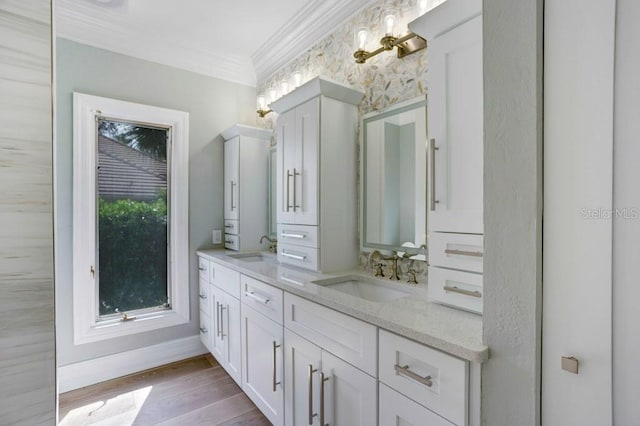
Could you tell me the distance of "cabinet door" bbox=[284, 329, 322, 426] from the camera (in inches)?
52.7

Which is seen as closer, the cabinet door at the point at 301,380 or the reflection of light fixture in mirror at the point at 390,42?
the cabinet door at the point at 301,380

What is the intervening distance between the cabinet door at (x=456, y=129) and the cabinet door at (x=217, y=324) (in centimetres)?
175

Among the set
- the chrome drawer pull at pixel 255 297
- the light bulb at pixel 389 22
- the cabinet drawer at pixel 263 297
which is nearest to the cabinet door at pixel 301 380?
the cabinet drawer at pixel 263 297

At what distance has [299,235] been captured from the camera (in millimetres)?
2031

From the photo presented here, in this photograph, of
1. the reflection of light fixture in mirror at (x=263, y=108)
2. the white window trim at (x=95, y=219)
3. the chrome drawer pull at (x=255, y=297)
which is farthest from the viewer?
the reflection of light fixture in mirror at (x=263, y=108)

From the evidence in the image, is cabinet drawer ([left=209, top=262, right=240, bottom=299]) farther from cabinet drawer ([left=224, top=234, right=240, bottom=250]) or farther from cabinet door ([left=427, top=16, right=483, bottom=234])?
cabinet door ([left=427, top=16, right=483, bottom=234])

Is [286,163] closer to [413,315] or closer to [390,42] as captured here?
[390,42]

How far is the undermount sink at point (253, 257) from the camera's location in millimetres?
2572

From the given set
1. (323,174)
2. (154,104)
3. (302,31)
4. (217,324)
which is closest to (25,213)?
(323,174)

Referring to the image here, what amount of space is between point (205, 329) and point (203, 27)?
2532 millimetres

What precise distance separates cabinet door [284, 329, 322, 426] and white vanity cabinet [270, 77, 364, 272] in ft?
1.72

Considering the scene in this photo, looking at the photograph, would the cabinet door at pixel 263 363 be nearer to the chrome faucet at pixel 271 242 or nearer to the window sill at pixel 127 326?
the chrome faucet at pixel 271 242

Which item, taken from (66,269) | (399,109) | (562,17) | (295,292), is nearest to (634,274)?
(562,17)

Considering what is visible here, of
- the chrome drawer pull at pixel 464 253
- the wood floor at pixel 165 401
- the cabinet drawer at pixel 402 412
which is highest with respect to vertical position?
the chrome drawer pull at pixel 464 253
